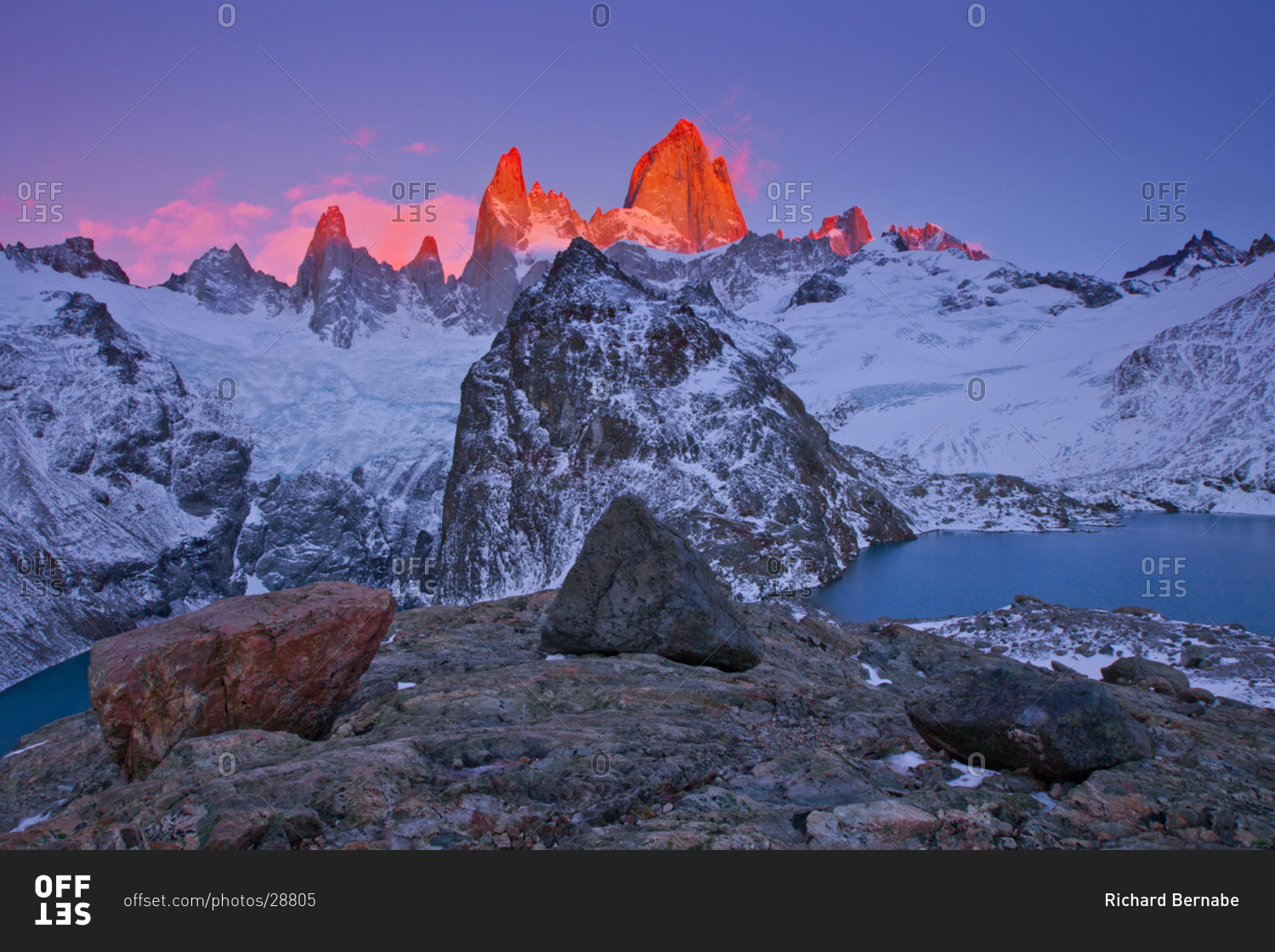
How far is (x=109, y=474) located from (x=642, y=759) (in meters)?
197

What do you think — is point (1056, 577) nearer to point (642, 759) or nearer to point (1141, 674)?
point (1141, 674)

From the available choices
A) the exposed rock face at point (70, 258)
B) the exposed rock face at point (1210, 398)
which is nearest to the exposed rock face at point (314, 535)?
the exposed rock face at point (70, 258)

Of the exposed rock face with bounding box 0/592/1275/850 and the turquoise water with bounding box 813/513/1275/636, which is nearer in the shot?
the exposed rock face with bounding box 0/592/1275/850

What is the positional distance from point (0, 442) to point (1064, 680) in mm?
192496

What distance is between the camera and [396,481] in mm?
165375

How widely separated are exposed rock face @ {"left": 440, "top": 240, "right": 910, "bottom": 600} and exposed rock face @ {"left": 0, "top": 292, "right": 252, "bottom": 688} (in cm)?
8474

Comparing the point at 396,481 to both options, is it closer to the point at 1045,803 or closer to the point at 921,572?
the point at 921,572

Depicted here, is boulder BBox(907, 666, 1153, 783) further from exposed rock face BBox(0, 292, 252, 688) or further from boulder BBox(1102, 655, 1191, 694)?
exposed rock face BBox(0, 292, 252, 688)

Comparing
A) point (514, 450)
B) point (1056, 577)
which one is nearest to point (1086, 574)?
point (1056, 577)

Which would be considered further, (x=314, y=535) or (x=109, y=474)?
(x=314, y=535)

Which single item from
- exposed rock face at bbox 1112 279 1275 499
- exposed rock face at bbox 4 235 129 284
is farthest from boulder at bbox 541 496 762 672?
exposed rock face at bbox 4 235 129 284

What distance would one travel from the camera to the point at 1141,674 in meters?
21.4

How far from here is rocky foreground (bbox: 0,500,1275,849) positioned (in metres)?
7.82

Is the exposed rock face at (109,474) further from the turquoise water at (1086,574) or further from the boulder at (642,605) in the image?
the boulder at (642,605)
